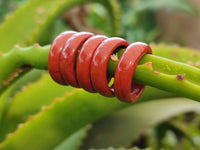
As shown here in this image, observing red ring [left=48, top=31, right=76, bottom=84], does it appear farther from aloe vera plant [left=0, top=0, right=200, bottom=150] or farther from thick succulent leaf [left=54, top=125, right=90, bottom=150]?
thick succulent leaf [left=54, top=125, right=90, bottom=150]

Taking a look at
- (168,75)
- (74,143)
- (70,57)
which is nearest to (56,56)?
(70,57)

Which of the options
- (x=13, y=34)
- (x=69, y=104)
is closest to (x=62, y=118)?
(x=69, y=104)

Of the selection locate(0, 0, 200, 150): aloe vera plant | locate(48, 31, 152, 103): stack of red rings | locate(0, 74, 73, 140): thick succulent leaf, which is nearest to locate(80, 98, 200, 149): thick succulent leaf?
locate(0, 0, 200, 150): aloe vera plant

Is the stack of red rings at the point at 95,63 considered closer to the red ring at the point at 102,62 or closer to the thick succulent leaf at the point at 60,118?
the red ring at the point at 102,62

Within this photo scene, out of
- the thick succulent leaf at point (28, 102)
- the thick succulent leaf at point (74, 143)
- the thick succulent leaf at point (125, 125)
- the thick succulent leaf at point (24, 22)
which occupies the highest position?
the thick succulent leaf at point (24, 22)

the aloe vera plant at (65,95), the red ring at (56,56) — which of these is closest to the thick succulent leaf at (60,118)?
the aloe vera plant at (65,95)

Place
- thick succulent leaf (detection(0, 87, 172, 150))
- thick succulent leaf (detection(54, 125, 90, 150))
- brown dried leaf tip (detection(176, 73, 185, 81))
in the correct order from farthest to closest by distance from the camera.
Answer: thick succulent leaf (detection(54, 125, 90, 150)) → thick succulent leaf (detection(0, 87, 172, 150)) → brown dried leaf tip (detection(176, 73, 185, 81))
